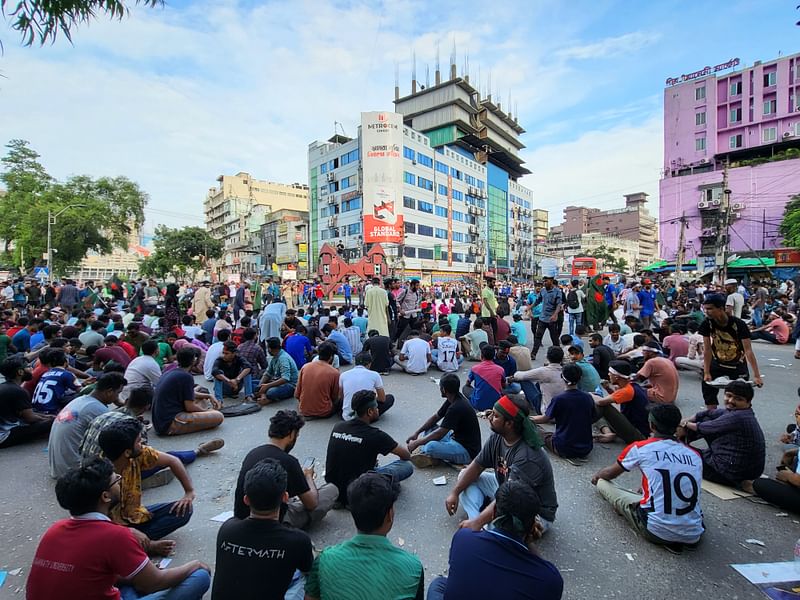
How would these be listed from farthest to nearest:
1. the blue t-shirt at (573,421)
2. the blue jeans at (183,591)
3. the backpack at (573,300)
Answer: the backpack at (573,300)
the blue t-shirt at (573,421)
the blue jeans at (183,591)

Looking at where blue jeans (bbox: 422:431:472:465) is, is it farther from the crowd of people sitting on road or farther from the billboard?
the billboard

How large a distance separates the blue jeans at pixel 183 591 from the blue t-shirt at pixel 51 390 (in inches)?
168

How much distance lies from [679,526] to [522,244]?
264 feet

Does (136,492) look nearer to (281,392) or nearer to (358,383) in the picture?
(358,383)

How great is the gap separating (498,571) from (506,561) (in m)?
0.06

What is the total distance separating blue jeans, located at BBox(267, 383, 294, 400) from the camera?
678cm

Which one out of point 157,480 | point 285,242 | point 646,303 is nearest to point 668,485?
point 157,480

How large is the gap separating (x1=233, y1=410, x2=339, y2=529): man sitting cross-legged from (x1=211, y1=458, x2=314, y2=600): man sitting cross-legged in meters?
0.74

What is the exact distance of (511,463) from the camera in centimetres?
307

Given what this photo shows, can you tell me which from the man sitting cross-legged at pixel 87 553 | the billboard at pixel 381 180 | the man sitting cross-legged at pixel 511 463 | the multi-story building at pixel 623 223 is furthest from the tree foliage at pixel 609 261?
the man sitting cross-legged at pixel 87 553

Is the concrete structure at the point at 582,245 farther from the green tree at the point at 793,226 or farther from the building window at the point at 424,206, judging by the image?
the green tree at the point at 793,226

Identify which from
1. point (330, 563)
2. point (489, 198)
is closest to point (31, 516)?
point (330, 563)

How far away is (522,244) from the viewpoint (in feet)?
260

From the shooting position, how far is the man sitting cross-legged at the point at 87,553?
1.86 meters
